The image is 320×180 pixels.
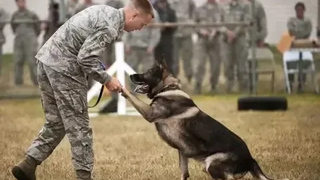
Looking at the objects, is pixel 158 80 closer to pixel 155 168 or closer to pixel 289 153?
pixel 155 168

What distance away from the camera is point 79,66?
585 cm

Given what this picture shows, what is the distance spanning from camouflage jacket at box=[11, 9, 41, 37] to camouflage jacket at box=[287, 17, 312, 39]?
5087mm

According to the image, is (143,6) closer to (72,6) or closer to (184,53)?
(72,6)

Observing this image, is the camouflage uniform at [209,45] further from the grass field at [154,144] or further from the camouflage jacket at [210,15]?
the grass field at [154,144]

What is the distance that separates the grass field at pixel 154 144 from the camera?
7.25 meters

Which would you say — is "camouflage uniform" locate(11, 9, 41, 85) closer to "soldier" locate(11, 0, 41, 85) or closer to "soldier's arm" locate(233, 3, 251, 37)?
"soldier" locate(11, 0, 41, 85)

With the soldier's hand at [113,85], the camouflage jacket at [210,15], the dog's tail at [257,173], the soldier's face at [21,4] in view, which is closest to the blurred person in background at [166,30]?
the camouflage jacket at [210,15]

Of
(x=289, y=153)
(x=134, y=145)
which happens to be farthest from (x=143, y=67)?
(x=289, y=153)

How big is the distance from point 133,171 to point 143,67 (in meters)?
8.44

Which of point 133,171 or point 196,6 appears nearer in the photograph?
point 133,171

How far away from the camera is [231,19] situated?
15828mm

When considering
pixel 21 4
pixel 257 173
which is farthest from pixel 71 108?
pixel 21 4

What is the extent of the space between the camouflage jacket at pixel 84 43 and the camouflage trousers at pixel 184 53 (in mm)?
10000

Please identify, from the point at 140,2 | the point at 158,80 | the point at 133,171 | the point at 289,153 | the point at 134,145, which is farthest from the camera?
the point at 134,145
